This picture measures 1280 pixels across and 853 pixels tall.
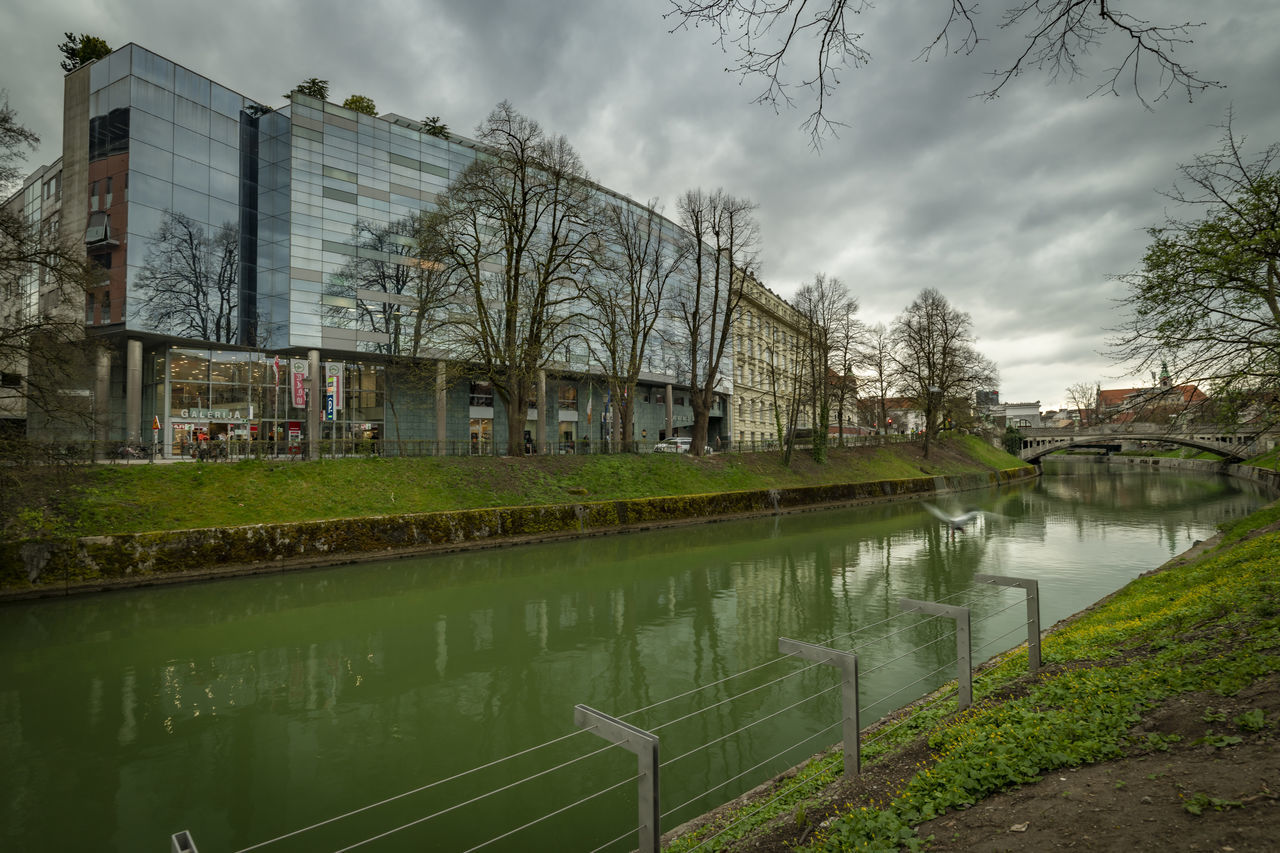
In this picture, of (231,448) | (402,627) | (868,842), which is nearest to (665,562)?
(402,627)

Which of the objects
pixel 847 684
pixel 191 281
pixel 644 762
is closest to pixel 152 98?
pixel 191 281

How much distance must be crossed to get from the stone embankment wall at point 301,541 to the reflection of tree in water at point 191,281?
21.3 meters

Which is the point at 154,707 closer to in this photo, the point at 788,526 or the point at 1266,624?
the point at 1266,624

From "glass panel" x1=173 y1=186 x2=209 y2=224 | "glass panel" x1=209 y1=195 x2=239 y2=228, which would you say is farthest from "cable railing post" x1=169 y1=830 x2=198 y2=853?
"glass panel" x1=209 y1=195 x2=239 y2=228

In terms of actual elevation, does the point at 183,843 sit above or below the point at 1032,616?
above

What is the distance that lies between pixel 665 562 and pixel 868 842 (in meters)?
15.4

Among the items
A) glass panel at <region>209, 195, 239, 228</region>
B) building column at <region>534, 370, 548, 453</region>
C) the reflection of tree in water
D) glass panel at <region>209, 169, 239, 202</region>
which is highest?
glass panel at <region>209, 169, 239, 202</region>

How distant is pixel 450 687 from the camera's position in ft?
28.9

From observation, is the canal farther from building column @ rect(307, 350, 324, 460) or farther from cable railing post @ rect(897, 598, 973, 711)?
building column @ rect(307, 350, 324, 460)

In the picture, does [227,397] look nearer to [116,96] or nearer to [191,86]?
[116,96]

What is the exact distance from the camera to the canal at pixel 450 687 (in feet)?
18.7

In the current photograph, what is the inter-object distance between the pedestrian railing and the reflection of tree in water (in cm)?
3453

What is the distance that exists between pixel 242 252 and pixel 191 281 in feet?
10.9

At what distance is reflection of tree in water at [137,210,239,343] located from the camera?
101 feet
